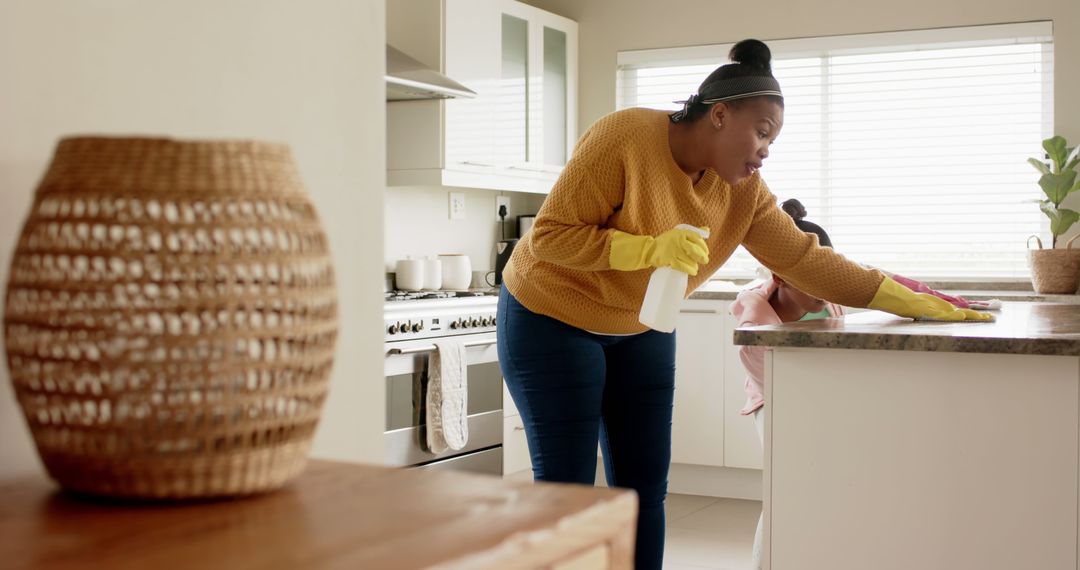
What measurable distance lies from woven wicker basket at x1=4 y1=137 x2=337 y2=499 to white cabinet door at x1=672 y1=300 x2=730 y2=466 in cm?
396

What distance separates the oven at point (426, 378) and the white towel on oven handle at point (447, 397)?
3 centimetres

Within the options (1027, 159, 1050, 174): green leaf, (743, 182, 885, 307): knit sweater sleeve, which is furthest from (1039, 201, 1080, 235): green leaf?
(743, 182, 885, 307): knit sweater sleeve

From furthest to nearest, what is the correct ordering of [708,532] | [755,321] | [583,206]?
[708,532], [755,321], [583,206]

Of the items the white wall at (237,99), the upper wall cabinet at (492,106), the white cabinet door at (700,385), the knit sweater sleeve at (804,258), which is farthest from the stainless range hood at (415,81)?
the white wall at (237,99)

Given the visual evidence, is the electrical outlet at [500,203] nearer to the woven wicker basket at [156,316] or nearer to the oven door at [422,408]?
the oven door at [422,408]

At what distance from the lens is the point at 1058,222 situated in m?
4.21

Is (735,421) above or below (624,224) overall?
below

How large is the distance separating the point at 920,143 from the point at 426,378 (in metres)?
2.36

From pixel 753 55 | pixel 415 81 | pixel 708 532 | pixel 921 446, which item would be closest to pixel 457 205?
pixel 415 81

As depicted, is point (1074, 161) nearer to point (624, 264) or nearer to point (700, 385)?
point (700, 385)

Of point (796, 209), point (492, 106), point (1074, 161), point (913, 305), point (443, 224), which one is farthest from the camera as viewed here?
point (443, 224)

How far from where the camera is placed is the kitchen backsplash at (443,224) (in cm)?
448

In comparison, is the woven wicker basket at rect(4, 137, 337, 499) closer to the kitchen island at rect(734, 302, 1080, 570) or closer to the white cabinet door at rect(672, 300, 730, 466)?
the kitchen island at rect(734, 302, 1080, 570)

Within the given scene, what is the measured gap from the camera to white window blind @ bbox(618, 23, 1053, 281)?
14.8 ft
